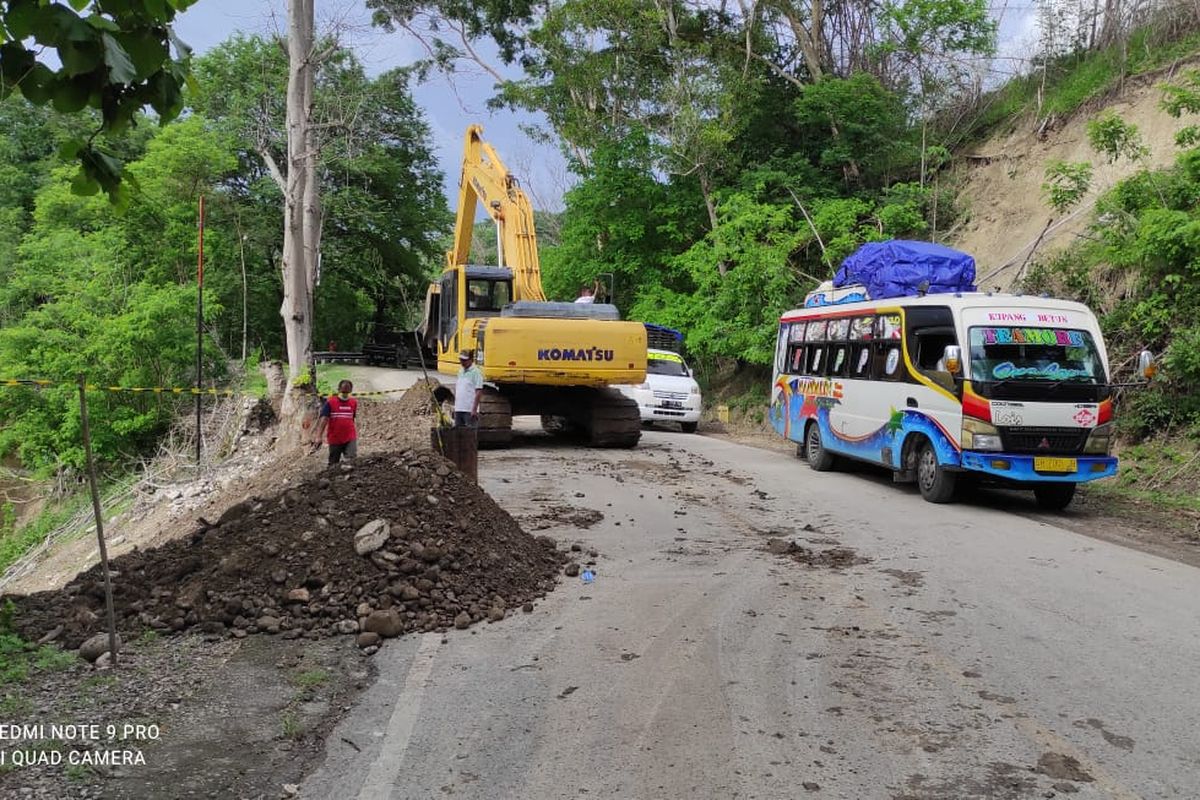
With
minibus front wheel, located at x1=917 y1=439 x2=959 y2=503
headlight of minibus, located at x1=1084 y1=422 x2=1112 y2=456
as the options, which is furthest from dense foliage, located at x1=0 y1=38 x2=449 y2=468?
headlight of minibus, located at x1=1084 y1=422 x2=1112 y2=456

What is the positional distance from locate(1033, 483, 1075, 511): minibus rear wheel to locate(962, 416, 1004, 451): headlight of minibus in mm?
1365

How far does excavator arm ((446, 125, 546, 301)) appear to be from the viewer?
1659cm

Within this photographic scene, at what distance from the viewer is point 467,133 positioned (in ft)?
62.9

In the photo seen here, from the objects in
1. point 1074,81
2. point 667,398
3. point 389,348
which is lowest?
point 667,398

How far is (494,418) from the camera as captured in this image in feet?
49.6

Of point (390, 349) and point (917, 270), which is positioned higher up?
point (917, 270)

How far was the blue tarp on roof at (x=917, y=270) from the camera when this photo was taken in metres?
13.2

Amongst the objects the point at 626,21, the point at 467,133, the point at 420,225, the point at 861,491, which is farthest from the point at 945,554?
the point at 420,225

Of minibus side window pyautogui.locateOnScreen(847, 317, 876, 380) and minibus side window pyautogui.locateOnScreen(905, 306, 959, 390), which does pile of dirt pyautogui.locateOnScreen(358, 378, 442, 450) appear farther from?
minibus side window pyautogui.locateOnScreen(905, 306, 959, 390)

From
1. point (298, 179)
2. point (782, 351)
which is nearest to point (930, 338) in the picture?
point (782, 351)

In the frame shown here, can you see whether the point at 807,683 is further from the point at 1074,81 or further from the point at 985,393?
the point at 1074,81

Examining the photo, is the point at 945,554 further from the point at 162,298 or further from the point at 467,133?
the point at 162,298

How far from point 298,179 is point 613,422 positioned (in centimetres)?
676

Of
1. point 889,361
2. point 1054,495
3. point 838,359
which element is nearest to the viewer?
point 1054,495
